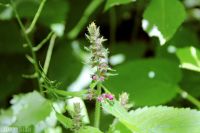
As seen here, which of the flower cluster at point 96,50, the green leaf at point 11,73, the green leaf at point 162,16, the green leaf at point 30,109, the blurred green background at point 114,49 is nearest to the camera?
the flower cluster at point 96,50

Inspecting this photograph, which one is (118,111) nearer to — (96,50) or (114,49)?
(96,50)

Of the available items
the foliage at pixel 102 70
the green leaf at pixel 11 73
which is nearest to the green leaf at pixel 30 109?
the foliage at pixel 102 70

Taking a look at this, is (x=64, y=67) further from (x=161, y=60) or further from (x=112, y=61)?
(x=161, y=60)

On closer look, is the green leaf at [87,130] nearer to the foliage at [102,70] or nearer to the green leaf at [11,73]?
the foliage at [102,70]

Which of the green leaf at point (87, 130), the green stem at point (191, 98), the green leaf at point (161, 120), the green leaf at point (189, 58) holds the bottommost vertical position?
the green stem at point (191, 98)

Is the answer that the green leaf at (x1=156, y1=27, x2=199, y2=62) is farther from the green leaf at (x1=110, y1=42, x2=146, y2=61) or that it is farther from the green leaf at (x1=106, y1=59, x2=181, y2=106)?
the green leaf at (x1=110, y1=42, x2=146, y2=61)

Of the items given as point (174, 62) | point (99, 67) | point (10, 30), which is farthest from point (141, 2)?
point (99, 67)
